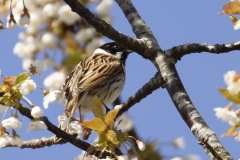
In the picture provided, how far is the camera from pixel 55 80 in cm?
396

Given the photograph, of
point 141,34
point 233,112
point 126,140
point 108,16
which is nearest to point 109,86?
point 108,16

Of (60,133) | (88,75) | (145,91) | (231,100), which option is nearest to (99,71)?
(88,75)

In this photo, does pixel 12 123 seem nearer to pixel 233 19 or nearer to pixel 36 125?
pixel 36 125

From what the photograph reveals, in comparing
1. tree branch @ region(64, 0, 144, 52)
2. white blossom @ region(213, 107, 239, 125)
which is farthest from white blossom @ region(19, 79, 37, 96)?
white blossom @ region(213, 107, 239, 125)

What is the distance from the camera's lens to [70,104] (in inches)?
161

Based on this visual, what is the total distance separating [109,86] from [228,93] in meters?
3.33

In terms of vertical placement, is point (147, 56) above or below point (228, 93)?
above

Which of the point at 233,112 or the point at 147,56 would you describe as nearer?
the point at 233,112

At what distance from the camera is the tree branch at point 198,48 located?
3.02 meters

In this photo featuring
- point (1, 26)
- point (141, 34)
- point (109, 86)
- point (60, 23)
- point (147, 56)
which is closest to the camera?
point (1, 26)

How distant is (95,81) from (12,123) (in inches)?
94.7

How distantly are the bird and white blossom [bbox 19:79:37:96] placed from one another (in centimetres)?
141

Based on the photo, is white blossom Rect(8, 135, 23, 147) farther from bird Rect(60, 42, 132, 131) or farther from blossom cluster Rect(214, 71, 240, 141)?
bird Rect(60, 42, 132, 131)

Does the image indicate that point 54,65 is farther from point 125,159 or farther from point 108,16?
point 125,159
